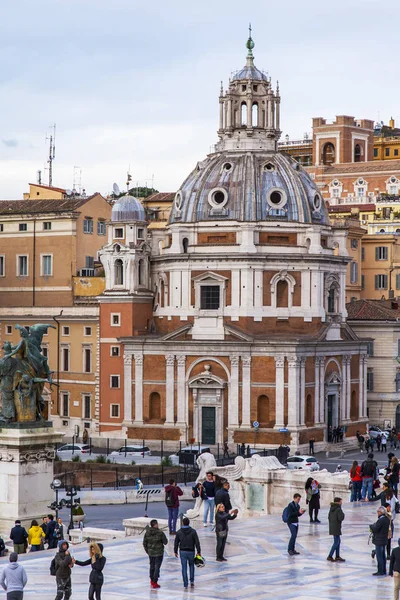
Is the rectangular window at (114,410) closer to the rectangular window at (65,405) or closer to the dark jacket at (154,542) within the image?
the rectangular window at (65,405)

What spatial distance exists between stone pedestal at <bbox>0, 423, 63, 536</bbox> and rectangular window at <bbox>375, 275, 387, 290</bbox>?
2346 inches

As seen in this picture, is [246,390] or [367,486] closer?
[367,486]

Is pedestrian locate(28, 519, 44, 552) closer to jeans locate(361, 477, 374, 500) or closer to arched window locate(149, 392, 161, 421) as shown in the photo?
jeans locate(361, 477, 374, 500)

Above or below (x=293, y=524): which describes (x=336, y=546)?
below

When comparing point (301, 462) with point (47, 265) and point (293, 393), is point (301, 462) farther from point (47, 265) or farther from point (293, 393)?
point (47, 265)

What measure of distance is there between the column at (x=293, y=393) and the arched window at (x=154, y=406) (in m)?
7.59

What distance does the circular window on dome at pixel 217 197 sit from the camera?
262 feet

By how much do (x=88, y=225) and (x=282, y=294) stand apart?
14.3m

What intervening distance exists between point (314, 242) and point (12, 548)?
4312 cm

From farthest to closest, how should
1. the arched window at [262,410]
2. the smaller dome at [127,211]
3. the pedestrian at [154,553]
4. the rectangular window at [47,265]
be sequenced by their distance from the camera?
1. the rectangular window at [47,265]
2. the smaller dome at [127,211]
3. the arched window at [262,410]
4. the pedestrian at [154,553]

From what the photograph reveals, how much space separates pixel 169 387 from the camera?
78.3 m

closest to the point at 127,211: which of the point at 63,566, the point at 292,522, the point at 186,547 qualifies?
the point at 292,522

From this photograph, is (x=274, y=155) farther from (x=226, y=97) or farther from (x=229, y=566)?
(x=229, y=566)

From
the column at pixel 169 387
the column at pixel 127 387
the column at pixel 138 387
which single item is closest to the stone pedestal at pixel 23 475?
the column at pixel 169 387
